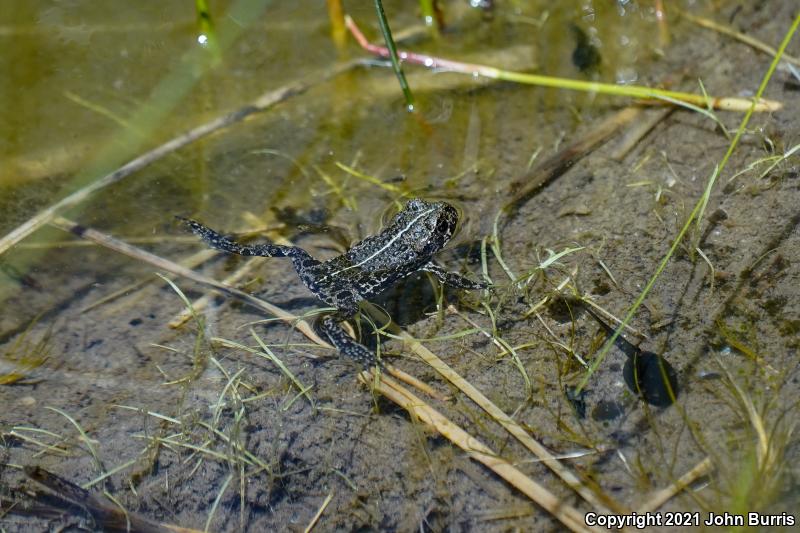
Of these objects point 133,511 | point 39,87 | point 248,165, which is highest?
point 39,87

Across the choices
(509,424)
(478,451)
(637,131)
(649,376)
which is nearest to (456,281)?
(509,424)

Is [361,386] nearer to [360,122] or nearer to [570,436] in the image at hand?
[570,436]

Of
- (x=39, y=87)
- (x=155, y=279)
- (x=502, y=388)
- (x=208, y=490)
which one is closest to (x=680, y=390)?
(x=502, y=388)

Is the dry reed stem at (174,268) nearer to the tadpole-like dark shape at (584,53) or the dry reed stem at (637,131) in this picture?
the dry reed stem at (637,131)

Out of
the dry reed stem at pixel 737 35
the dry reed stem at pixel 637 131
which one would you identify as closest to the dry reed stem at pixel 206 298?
the dry reed stem at pixel 637 131

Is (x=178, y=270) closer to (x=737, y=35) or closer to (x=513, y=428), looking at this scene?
(x=513, y=428)

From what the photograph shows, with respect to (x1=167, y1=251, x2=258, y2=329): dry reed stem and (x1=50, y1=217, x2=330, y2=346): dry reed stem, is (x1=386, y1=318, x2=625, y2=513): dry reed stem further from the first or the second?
(x1=167, y1=251, x2=258, y2=329): dry reed stem

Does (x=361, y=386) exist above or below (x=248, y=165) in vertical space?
below
